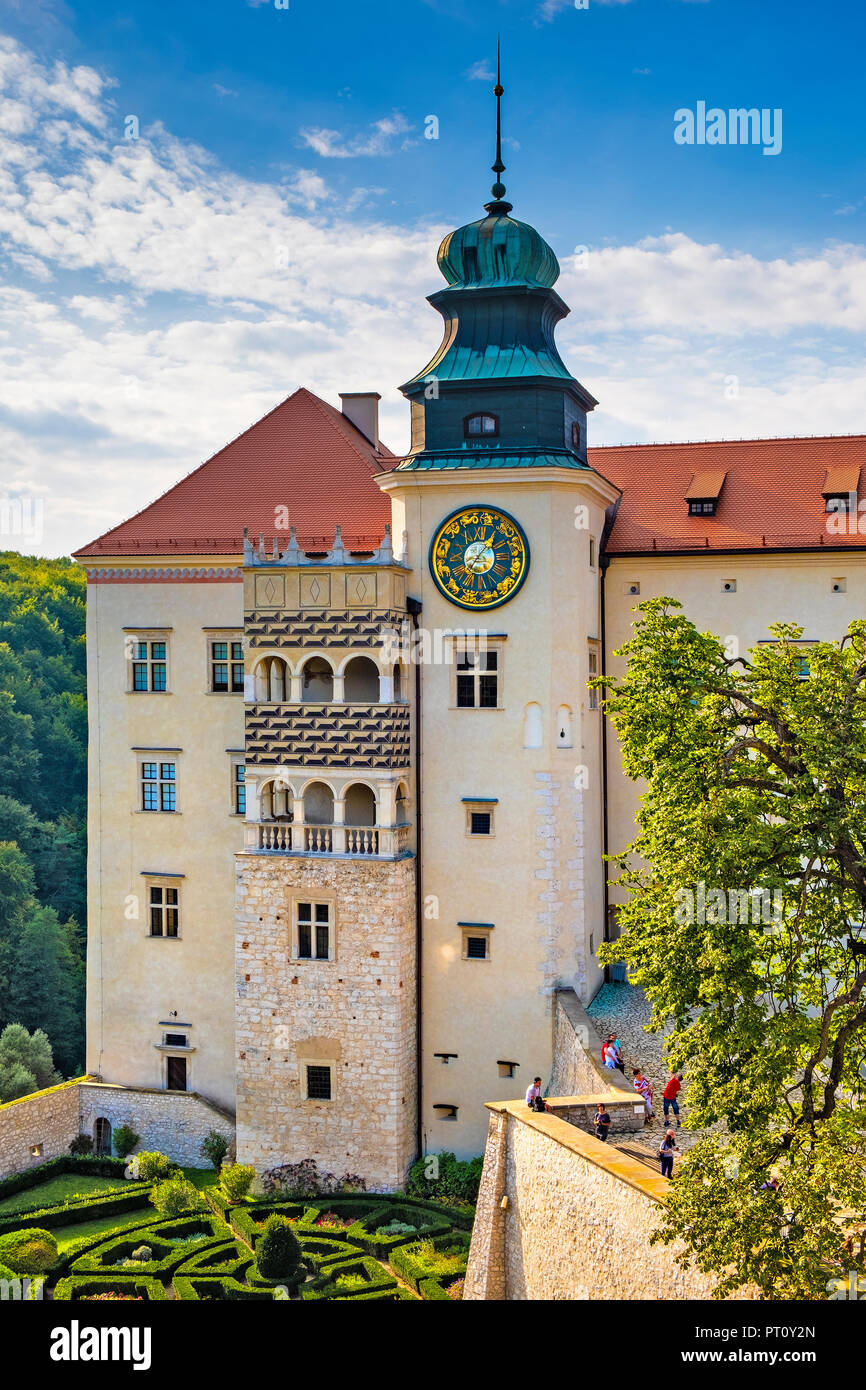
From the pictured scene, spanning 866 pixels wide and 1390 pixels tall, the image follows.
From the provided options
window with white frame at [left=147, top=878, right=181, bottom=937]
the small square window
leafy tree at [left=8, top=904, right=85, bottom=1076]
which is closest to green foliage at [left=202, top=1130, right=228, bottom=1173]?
the small square window

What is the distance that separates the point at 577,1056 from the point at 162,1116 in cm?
1109

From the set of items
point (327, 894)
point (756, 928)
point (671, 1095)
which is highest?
point (756, 928)

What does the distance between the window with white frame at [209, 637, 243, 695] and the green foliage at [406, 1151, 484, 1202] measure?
449 inches

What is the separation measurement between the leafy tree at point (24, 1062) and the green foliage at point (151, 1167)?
9.69 metres

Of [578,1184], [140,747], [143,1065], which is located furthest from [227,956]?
[578,1184]

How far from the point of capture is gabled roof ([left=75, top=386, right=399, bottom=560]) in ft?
98.0

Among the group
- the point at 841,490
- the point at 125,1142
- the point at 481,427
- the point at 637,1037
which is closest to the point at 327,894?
the point at 637,1037

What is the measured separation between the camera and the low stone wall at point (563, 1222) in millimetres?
16891

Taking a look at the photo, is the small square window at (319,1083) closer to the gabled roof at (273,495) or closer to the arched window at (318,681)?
the arched window at (318,681)

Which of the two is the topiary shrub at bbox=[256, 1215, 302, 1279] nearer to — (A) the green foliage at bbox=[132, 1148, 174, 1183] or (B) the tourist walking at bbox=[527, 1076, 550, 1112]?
(B) the tourist walking at bbox=[527, 1076, 550, 1112]

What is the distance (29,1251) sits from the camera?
2409cm

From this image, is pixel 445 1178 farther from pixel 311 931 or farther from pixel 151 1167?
pixel 151 1167
